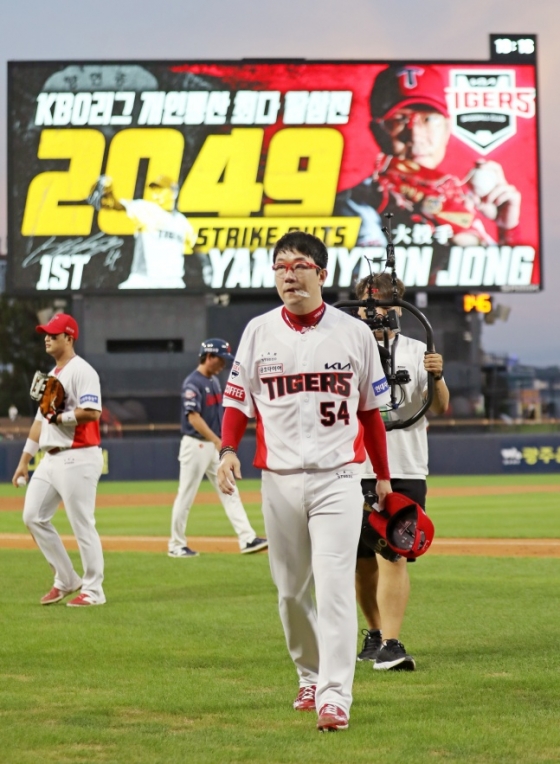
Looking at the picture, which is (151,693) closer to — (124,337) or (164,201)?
(164,201)

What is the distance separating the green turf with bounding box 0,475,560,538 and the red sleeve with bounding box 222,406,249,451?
31.6ft

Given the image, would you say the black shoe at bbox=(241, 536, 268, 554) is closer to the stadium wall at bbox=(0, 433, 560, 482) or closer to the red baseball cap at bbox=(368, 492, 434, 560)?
the red baseball cap at bbox=(368, 492, 434, 560)

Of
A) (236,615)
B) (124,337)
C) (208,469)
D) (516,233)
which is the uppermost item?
(516,233)

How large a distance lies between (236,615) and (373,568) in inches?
76.7

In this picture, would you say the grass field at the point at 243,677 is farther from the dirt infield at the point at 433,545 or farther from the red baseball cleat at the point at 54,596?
the dirt infield at the point at 433,545

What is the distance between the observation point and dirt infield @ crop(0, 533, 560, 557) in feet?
41.9

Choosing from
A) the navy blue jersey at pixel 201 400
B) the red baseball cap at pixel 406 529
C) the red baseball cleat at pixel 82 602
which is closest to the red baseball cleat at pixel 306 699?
the red baseball cap at pixel 406 529

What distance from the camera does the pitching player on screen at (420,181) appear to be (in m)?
30.1

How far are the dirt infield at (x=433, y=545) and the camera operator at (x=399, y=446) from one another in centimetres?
619

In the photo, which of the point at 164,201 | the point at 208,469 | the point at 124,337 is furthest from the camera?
the point at 124,337

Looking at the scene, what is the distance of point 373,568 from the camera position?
684cm

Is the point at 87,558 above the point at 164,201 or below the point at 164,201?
below

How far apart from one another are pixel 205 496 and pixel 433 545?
11.7 meters

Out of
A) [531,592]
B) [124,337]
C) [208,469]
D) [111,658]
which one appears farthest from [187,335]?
[111,658]
